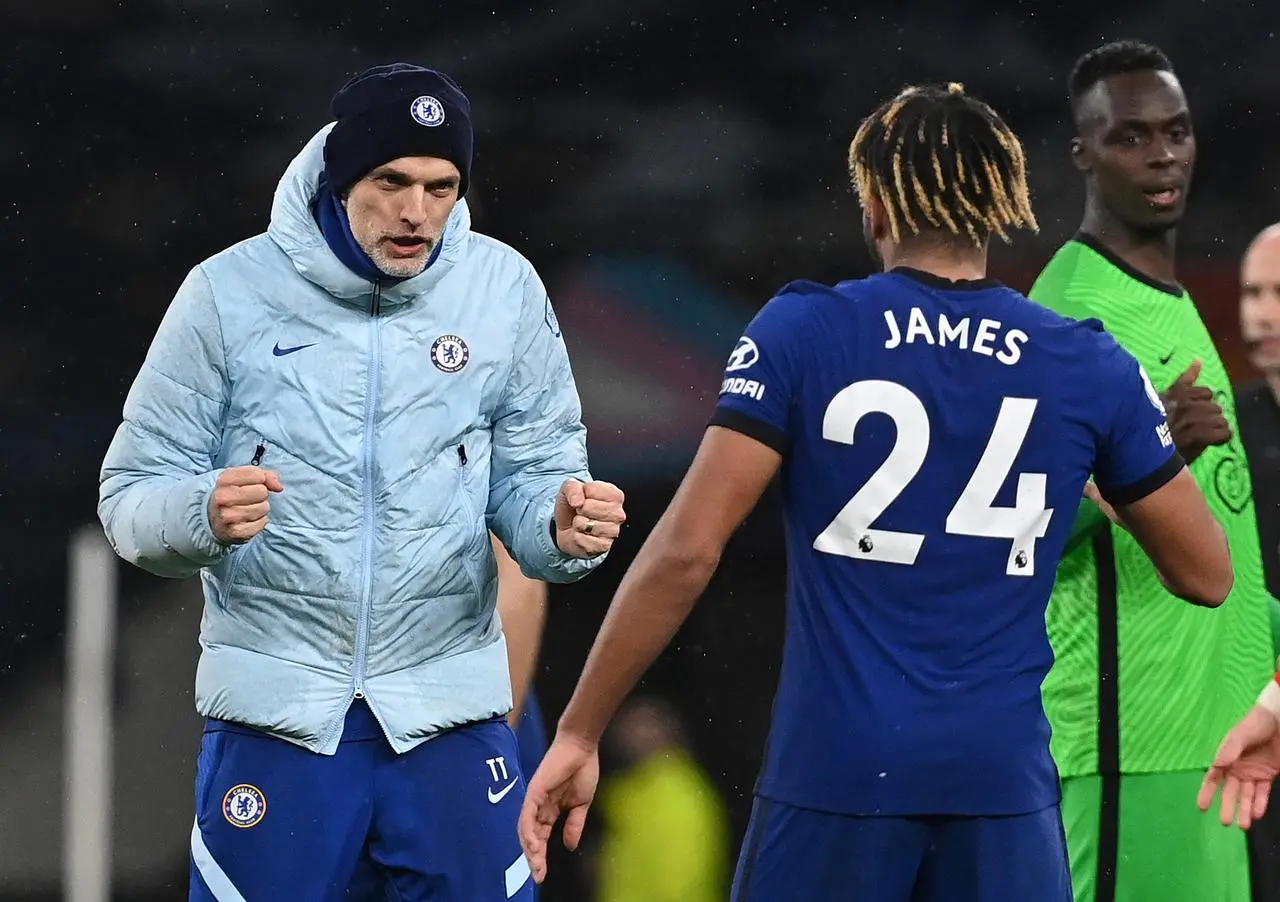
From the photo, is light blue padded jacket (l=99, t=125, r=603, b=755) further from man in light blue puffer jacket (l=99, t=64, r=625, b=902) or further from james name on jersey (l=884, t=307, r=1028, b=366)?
james name on jersey (l=884, t=307, r=1028, b=366)

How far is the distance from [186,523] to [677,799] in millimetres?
2360

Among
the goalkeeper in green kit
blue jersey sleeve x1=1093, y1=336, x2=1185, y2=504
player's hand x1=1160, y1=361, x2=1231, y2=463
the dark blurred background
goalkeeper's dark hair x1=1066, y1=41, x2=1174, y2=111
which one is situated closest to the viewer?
blue jersey sleeve x1=1093, y1=336, x2=1185, y2=504

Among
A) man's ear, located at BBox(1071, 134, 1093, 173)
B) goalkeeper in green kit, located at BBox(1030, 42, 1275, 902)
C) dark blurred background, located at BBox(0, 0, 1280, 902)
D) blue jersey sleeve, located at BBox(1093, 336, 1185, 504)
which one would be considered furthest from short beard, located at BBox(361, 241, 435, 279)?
dark blurred background, located at BBox(0, 0, 1280, 902)

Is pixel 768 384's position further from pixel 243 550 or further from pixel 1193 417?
pixel 1193 417

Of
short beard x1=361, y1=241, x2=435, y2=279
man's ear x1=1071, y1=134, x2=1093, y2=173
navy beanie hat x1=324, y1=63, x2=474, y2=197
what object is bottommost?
short beard x1=361, y1=241, x2=435, y2=279

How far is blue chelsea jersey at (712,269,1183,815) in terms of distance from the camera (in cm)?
302

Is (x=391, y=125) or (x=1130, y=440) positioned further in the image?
(x=391, y=125)

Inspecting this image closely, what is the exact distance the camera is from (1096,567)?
4.25 meters

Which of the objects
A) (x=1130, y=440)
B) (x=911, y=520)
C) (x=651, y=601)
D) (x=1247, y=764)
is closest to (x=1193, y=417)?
(x=1247, y=764)

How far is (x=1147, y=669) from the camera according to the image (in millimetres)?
4227

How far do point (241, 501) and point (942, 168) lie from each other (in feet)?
3.72

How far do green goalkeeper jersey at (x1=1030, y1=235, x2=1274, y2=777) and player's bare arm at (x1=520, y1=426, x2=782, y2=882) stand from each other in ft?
4.35

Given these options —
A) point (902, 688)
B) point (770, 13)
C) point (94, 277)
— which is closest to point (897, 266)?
point (902, 688)

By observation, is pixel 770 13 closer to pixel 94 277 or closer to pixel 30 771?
pixel 94 277
